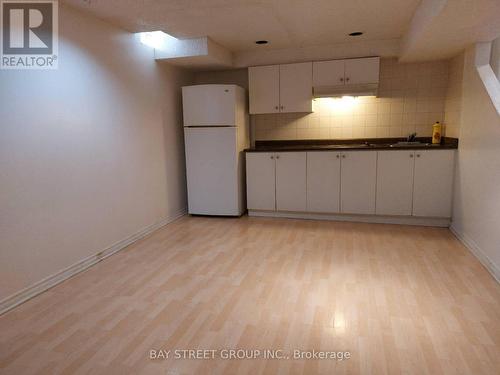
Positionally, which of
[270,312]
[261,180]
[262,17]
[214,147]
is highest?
[262,17]

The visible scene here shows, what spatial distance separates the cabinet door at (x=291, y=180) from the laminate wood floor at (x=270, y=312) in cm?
100

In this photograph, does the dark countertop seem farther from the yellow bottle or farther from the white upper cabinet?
the white upper cabinet

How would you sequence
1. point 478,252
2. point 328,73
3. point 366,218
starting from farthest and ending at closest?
point 328,73, point 366,218, point 478,252

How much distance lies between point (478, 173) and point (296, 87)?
229 cm

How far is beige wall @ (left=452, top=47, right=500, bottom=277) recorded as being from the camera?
272 centimetres

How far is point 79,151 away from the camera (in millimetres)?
2842

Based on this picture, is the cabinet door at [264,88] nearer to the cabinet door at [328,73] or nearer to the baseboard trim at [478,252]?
the cabinet door at [328,73]

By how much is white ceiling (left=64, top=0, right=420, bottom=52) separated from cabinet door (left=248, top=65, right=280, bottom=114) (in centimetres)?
58

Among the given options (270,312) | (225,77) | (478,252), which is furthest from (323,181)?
(270,312)

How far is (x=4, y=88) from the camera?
2229 millimetres

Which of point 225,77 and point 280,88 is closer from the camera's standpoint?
point 280,88

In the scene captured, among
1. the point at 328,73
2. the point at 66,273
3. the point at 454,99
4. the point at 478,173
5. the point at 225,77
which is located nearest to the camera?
the point at 66,273

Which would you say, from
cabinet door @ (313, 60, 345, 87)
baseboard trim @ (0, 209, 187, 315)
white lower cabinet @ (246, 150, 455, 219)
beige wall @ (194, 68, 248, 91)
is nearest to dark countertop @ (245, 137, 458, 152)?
white lower cabinet @ (246, 150, 455, 219)

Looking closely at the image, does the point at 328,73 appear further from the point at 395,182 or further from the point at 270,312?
the point at 270,312
